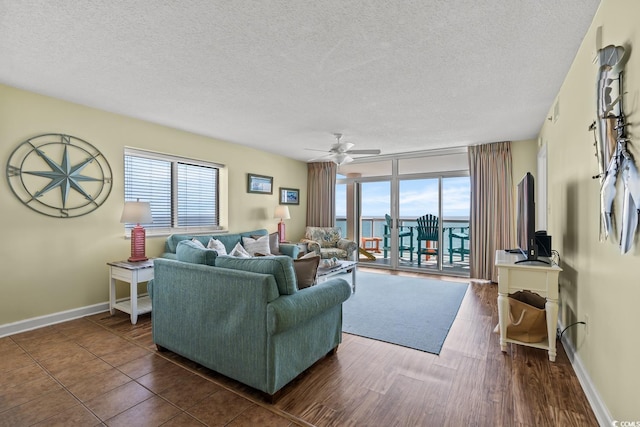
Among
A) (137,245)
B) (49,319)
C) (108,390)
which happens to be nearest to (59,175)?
(137,245)

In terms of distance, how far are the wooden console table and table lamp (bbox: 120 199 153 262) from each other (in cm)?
369

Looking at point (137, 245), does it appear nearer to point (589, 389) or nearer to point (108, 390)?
point (108, 390)

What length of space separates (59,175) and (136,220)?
35.1 inches

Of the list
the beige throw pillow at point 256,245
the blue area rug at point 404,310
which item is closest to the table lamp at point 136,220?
the beige throw pillow at point 256,245

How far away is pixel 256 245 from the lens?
4824 millimetres

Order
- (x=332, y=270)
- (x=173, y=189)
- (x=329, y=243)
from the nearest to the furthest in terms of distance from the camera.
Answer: (x=332, y=270) < (x=173, y=189) < (x=329, y=243)

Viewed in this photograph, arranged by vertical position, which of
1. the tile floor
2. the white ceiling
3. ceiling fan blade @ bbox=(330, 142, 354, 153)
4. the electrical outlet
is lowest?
the tile floor

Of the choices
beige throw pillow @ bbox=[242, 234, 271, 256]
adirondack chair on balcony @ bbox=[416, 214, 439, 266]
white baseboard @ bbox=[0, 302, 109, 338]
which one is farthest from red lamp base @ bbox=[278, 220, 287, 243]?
white baseboard @ bbox=[0, 302, 109, 338]

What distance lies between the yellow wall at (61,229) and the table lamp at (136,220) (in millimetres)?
392

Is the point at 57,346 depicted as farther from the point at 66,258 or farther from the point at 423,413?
the point at 423,413

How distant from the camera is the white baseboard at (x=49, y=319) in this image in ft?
9.64

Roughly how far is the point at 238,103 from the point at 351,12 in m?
1.89

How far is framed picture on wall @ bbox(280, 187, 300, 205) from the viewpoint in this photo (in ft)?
21.1

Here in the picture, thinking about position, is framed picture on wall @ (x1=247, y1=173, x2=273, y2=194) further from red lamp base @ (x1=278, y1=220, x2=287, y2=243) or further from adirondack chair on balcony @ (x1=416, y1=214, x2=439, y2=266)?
adirondack chair on balcony @ (x1=416, y1=214, x2=439, y2=266)
